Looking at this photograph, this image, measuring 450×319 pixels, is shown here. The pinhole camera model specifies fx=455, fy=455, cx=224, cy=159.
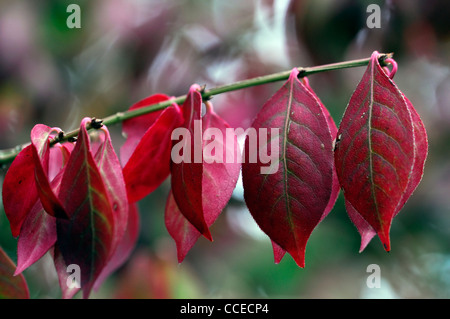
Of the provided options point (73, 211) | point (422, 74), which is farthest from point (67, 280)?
point (422, 74)

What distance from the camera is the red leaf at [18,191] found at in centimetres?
63

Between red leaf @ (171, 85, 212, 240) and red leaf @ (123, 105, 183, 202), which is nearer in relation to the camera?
red leaf @ (171, 85, 212, 240)

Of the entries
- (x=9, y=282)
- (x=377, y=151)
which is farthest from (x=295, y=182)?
(x=9, y=282)

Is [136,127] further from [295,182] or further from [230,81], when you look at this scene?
[230,81]

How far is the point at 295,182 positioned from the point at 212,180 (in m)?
0.11

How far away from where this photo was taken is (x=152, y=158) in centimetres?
67

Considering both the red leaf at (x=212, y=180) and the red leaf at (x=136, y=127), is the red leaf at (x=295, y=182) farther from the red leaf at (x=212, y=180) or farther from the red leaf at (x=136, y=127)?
the red leaf at (x=136, y=127)

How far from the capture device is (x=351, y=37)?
1464mm

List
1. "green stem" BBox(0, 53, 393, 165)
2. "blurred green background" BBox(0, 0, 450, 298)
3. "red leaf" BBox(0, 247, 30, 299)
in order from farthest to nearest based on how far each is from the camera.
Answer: "blurred green background" BBox(0, 0, 450, 298) → "red leaf" BBox(0, 247, 30, 299) → "green stem" BBox(0, 53, 393, 165)

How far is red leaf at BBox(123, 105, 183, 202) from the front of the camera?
65 cm

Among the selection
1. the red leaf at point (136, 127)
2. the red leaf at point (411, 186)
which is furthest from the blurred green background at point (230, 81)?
the red leaf at point (411, 186)

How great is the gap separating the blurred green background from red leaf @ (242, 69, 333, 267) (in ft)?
3.07

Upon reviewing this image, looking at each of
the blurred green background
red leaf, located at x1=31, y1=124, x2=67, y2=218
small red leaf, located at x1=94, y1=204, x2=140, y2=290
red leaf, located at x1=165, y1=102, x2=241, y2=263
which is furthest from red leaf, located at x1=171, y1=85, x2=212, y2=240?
the blurred green background

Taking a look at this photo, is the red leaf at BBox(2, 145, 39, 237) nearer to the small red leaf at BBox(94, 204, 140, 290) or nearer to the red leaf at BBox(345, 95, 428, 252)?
the small red leaf at BBox(94, 204, 140, 290)
